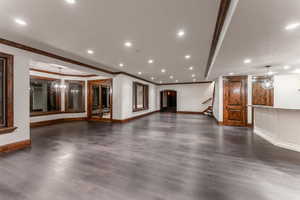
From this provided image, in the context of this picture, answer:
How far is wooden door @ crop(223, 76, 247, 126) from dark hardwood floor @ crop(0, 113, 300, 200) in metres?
3.07

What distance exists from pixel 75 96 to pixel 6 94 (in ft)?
15.7

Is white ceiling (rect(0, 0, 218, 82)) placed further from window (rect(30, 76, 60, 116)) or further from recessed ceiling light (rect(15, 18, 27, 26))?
window (rect(30, 76, 60, 116))

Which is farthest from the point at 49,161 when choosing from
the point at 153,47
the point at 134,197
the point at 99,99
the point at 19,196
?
the point at 99,99

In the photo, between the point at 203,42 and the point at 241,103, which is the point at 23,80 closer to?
the point at 203,42

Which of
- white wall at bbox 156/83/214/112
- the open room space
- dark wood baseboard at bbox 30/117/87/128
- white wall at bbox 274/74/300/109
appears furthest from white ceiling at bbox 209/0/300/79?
dark wood baseboard at bbox 30/117/87/128

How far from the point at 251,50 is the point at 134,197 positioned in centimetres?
426

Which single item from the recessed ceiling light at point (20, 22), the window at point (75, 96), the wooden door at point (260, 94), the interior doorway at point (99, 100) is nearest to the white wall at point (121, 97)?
the interior doorway at point (99, 100)

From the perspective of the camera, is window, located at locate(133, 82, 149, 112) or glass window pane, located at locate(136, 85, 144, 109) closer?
window, located at locate(133, 82, 149, 112)

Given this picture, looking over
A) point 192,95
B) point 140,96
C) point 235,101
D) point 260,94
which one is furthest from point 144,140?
point 192,95

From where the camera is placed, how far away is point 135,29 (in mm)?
2775

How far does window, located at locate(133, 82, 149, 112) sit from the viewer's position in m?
8.85

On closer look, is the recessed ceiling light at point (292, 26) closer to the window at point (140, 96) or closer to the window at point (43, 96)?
the window at point (140, 96)

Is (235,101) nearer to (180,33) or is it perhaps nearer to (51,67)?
(180,33)

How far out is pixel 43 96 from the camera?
668 centimetres
